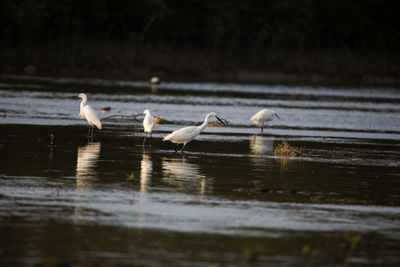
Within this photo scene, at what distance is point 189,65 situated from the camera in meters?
51.8

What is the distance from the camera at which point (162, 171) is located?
14.0m

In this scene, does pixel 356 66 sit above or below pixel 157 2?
below

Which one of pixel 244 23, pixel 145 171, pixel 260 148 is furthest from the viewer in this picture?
pixel 244 23

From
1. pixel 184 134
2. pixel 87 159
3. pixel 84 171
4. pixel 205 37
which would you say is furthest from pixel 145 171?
pixel 205 37

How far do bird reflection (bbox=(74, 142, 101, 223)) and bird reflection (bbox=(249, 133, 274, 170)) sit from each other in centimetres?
323

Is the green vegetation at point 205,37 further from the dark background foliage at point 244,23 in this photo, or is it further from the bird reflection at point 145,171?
the bird reflection at point 145,171

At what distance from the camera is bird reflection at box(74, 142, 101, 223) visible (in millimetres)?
10406

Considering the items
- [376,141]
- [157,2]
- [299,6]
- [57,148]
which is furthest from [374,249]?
[299,6]

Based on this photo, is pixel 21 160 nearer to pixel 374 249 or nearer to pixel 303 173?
pixel 303 173

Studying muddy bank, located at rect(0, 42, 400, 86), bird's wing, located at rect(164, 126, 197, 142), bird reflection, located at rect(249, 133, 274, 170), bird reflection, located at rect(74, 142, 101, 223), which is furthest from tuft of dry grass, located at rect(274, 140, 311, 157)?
muddy bank, located at rect(0, 42, 400, 86)

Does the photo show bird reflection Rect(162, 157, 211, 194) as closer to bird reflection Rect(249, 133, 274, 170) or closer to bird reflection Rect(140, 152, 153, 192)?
bird reflection Rect(140, 152, 153, 192)

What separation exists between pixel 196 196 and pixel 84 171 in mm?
2728

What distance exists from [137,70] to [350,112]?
71.3 ft

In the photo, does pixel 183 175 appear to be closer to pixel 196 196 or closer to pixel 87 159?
pixel 196 196
